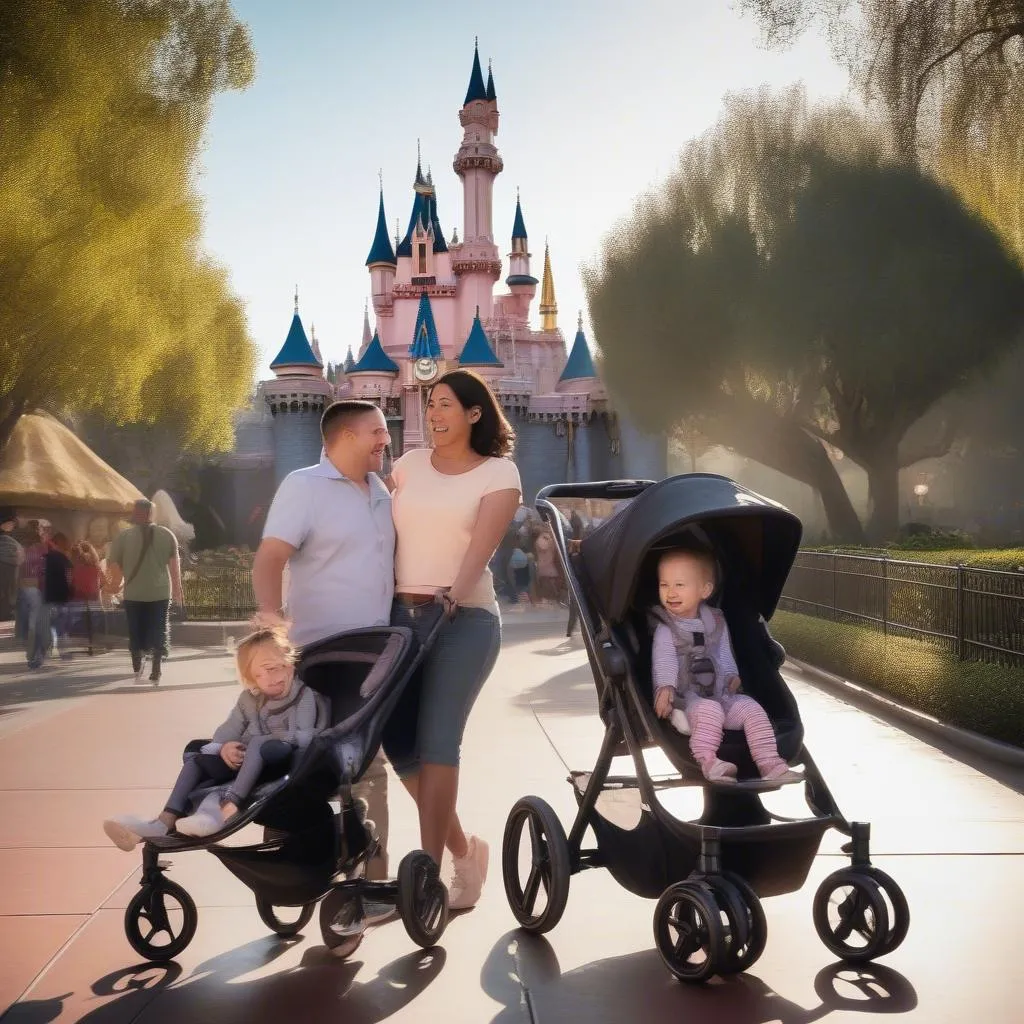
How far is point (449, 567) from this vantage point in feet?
15.1

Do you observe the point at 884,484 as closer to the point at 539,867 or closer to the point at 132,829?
the point at 539,867

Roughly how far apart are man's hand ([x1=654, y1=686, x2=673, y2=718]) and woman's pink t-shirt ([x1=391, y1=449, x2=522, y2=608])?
74 cm

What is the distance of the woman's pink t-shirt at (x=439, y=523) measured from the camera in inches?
181

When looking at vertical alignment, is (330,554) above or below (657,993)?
above

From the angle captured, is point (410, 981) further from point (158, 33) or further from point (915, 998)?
point (158, 33)

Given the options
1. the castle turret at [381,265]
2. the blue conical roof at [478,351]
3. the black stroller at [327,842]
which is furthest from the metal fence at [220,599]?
the castle turret at [381,265]

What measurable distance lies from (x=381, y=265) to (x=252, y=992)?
65460 mm

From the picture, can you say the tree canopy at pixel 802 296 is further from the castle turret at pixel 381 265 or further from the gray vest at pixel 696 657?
the castle turret at pixel 381 265

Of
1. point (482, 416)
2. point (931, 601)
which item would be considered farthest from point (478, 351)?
point (482, 416)

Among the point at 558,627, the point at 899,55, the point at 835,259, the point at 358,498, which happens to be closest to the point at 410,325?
the point at 835,259

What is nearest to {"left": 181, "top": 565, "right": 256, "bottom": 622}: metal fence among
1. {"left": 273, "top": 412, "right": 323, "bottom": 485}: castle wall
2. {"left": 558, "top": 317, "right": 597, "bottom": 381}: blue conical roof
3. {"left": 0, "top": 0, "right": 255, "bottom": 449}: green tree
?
{"left": 0, "top": 0, "right": 255, "bottom": 449}: green tree

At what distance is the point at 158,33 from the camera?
1700cm

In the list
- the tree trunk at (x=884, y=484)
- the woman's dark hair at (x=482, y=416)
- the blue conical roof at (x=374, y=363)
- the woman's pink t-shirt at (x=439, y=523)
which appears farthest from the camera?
the blue conical roof at (x=374, y=363)

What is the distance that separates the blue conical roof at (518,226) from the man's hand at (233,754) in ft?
234
